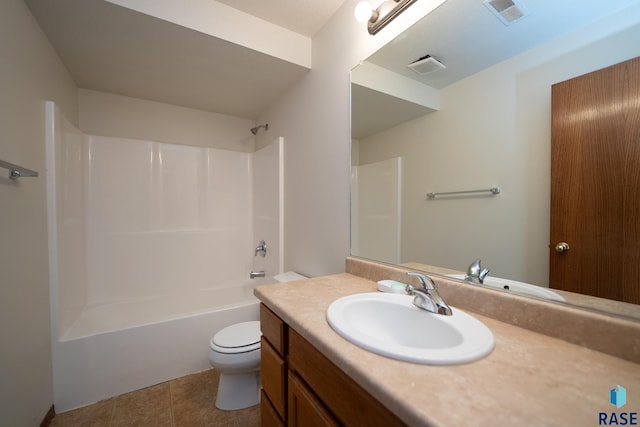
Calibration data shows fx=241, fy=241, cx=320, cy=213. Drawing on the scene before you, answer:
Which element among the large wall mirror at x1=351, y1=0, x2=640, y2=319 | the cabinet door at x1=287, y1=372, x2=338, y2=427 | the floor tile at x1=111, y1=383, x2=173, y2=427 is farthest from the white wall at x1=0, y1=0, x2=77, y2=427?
the large wall mirror at x1=351, y1=0, x2=640, y2=319

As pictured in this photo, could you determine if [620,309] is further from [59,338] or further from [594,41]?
[59,338]

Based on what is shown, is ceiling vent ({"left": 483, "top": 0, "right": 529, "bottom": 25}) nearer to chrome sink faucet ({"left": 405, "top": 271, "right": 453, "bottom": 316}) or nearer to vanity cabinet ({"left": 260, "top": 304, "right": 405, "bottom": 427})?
chrome sink faucet ({"left": 405, "top": 271, "right": 453, "bottom": 316})

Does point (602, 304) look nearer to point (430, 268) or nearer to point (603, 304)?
point (603, 304)

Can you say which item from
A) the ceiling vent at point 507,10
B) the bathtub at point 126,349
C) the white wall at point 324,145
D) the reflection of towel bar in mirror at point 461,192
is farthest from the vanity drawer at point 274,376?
the ceiling vent at point 507,10

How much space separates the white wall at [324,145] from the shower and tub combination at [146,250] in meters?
0.26

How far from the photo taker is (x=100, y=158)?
209 centimetres

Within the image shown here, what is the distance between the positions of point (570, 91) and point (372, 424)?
996 millimetres

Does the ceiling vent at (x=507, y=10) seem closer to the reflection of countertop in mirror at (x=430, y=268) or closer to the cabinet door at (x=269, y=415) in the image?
the reflection of countertop in mirror at (x=430, y=268)

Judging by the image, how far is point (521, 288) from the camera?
2.50 ft

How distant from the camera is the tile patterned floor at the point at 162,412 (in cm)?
136

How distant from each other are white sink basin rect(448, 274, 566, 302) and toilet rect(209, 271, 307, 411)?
1.25m

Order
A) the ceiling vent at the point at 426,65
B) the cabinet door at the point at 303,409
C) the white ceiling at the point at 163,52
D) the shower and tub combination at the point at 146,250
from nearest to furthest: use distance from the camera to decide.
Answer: the cabinet door at the point at 303,409
the ceiling vent at the point at 426,65
the white ceiling at the point at 163,52
the shower and tub combination at the point at 146,250

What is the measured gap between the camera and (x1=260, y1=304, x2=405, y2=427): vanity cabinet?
1.74 feet

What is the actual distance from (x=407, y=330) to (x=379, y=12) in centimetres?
141
